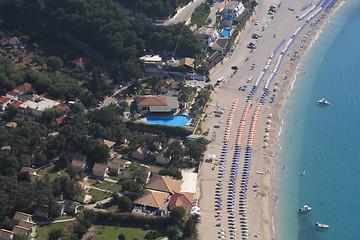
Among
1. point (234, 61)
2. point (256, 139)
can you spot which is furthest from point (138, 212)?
point (234, 61)

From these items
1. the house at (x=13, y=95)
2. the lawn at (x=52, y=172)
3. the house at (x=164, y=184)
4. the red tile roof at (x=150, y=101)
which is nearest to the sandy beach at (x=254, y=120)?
the house at (x=164, y=184)

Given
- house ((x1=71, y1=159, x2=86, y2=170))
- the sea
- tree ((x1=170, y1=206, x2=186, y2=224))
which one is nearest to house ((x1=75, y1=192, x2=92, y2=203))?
house ((x1=71, y1=159, x2=86, y2=170))

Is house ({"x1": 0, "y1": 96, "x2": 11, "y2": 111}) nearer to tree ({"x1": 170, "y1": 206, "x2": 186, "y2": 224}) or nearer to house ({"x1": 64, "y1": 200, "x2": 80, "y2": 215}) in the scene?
house ({"x1": 64, "y1": 200, "x2": 80, "y2": 215})

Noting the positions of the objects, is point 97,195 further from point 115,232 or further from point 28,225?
point 28,225

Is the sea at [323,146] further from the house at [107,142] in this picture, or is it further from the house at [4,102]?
the house at [4,102]

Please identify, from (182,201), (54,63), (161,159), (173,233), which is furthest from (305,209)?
(54,63)
